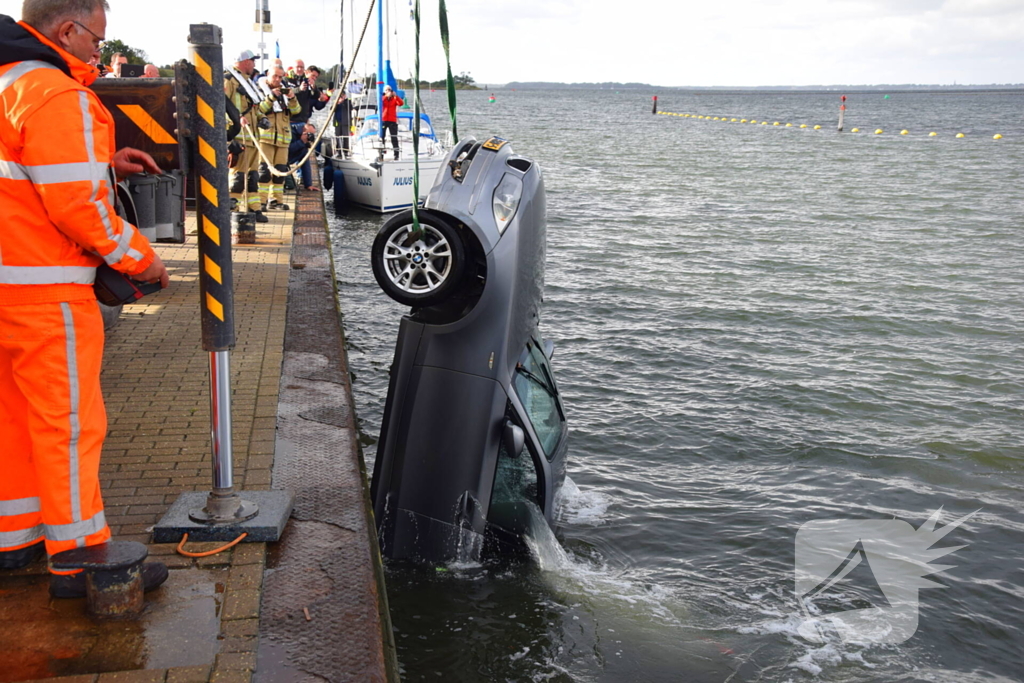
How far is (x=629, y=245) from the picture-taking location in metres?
18.6

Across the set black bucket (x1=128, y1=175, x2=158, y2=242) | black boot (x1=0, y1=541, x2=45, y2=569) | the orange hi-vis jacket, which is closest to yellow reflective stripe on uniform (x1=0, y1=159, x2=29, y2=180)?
the orange hi-vis jacket

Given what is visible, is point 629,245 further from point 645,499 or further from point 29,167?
point 29,167

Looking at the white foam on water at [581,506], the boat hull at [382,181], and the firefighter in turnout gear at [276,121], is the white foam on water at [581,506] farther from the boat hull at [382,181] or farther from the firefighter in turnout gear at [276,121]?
the boat hull at [382,181]

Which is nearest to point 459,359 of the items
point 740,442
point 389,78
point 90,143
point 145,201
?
point 145,201

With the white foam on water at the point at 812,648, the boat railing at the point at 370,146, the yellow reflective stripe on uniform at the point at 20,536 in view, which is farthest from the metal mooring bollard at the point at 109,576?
the boat railing at the point at 370,146

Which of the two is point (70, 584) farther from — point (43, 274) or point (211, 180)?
point (211, 180)

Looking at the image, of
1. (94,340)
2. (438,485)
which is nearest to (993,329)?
(438,485)

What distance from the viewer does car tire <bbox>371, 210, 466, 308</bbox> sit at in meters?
4.39

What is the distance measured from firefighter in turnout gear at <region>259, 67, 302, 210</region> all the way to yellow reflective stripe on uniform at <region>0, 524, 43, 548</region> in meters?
9.63

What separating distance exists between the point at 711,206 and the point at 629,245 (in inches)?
276

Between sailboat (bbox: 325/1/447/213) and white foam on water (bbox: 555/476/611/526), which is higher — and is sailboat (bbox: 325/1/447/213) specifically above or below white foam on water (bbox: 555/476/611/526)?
above

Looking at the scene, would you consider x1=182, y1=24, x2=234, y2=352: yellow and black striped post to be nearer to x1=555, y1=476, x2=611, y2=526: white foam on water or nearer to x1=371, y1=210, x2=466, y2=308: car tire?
x1=371, y1=210, x2=466, y2=308: car tire

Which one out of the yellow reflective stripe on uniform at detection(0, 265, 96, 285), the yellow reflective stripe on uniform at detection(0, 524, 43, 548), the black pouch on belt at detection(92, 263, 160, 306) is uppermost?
the yellow reflective stripe on uniform at detection(0, 265, 96, 285)

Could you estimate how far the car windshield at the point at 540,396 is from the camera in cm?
490
